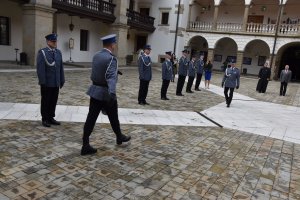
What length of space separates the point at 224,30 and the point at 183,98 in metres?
21.2

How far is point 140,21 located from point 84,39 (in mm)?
6819

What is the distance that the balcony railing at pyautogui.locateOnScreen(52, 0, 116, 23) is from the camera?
18922 millimetres

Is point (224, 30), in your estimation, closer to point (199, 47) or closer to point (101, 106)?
point (199, 47)

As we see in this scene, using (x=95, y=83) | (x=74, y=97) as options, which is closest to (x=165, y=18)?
(x=74, y=97)

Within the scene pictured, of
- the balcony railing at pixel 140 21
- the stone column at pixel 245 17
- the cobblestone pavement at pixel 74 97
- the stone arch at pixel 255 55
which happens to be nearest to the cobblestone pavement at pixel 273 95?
the cobblestone pavement at pixel 74 97

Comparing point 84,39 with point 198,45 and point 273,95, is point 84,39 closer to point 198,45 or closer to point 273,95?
point 198,45

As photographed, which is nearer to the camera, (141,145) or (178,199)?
(178,199)

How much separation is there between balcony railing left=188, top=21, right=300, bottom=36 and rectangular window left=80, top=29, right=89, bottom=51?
12301mm

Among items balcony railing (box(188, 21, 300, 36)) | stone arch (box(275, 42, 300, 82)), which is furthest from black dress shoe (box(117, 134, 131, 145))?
stone arch (box(275, 42, 300, 82))

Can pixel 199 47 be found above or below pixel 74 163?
above

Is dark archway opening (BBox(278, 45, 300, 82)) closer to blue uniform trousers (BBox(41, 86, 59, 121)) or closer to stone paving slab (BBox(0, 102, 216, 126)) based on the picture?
stone paving slab (BBox(0, 102, 216, 126))

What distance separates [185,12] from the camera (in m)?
31.9

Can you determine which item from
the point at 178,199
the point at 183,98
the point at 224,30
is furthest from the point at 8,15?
the point at 224,30

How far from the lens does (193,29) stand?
32.4 m
